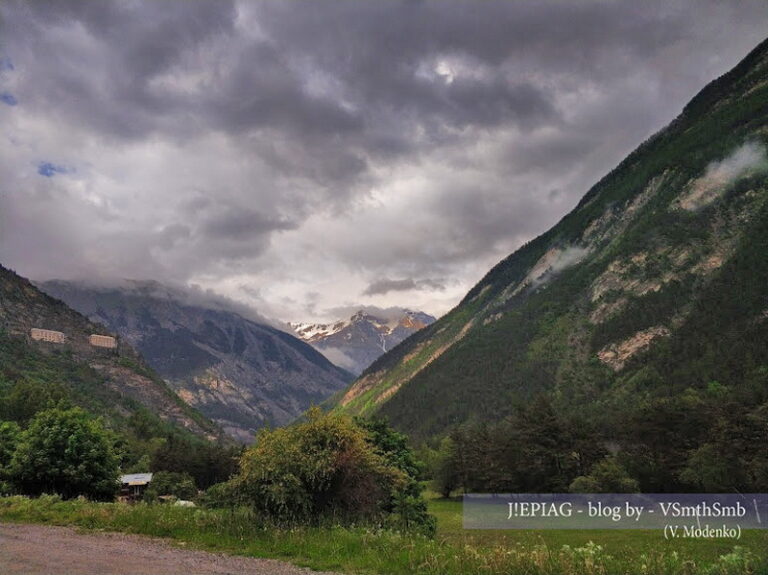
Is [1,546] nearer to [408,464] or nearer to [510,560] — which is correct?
[510,560]

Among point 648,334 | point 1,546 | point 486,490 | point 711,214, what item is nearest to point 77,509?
point 1,546

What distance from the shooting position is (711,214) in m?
194

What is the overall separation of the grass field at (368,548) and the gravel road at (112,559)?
107 cm

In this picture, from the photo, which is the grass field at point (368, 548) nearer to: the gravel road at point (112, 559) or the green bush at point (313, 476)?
the gravel road at point (112, 559)

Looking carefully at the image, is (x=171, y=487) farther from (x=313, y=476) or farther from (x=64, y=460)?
(x=313, y=476)

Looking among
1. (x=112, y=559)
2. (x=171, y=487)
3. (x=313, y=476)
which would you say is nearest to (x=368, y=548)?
(x=313, y=476)

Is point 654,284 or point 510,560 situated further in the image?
point 654,284

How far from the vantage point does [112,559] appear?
14914mm

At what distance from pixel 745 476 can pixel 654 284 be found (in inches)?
6194

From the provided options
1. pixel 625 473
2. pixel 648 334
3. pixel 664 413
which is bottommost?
pixel 625 473

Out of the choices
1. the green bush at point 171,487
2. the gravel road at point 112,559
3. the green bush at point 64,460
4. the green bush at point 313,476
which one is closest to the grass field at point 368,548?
the gravel road at point 112,559

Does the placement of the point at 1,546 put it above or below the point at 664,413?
below

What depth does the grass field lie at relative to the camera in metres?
13.5

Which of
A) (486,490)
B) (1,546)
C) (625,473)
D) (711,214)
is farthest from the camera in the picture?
(711,214)
